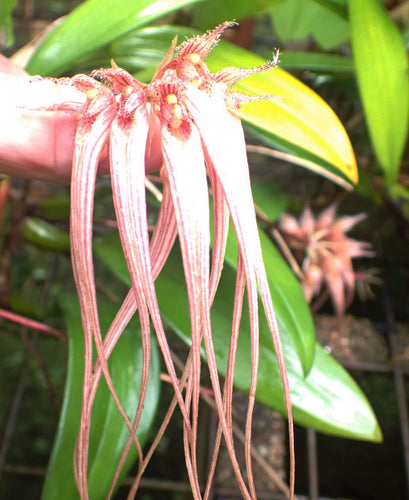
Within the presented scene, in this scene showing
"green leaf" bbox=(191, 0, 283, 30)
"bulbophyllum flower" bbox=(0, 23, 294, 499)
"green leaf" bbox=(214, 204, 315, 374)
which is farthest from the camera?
"green leaf" bbox=(191, 0, 283, 30)

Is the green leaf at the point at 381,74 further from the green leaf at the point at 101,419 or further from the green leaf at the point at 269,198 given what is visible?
Answer: the green leaf at the point at 101,419

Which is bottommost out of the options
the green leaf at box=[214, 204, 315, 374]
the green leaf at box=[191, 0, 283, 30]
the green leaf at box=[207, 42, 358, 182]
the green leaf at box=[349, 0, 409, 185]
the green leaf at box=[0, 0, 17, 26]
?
the green leaf at box=[214, 204, 315, 374]

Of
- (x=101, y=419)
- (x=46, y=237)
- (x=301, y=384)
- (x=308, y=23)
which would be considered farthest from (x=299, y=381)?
(x=308, y=23)

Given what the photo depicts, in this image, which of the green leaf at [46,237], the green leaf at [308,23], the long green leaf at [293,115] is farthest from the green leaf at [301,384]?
the green leaf at [308,23]

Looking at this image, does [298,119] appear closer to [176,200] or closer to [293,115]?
[293,115]

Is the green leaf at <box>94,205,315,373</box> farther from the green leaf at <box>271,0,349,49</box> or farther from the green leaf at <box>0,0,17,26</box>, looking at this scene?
the green leaf at <box>271,0,349,49</box>

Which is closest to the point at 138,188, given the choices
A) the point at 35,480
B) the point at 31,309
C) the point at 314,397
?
the point at 314,397

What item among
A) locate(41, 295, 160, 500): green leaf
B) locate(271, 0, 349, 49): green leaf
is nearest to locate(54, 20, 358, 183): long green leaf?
locate(41, 295, 160, 500): green leaf
